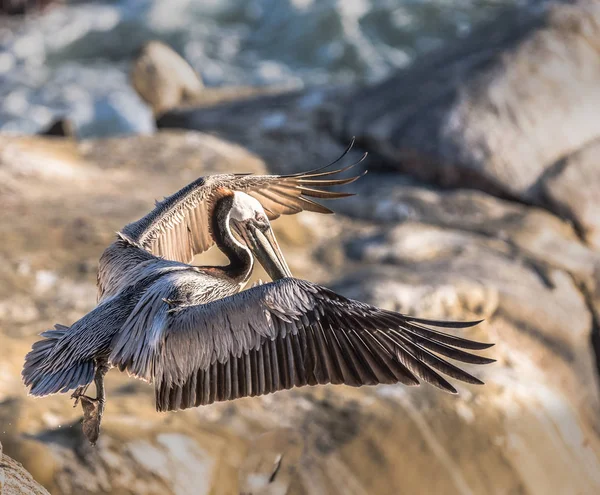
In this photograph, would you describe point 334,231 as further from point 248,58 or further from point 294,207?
point 248,58

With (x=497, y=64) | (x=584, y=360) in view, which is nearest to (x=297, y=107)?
(x=497, y=64)

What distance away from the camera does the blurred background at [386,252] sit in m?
3.78

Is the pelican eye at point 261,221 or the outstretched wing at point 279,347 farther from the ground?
the pelican eye at point 261,221

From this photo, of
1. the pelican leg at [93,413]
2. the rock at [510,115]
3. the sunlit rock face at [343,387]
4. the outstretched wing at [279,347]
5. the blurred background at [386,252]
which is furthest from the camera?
the rock at [510,115]

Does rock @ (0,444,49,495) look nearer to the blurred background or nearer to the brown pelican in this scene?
the blurred background

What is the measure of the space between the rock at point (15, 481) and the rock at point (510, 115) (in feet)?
14.1

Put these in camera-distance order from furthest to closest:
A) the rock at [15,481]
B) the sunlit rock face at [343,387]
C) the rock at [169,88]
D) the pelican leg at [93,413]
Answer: the rock at [169,88], the sunlit rock face at [343,387], the pelican leg at [93,413], the rock at [15,481]

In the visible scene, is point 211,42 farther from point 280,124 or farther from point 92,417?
point 92,417

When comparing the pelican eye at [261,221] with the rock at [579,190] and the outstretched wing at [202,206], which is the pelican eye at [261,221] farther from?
the rock at [579,190]

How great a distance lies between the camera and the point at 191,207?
410cm

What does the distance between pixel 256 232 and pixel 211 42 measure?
9.28 metres

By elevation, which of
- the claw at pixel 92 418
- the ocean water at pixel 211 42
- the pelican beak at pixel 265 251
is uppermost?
the ocean water at pixel 211 42

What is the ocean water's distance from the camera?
37.2 ft

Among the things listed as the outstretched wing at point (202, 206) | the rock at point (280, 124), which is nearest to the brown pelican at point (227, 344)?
the outstretched wing at point (202, 206)
